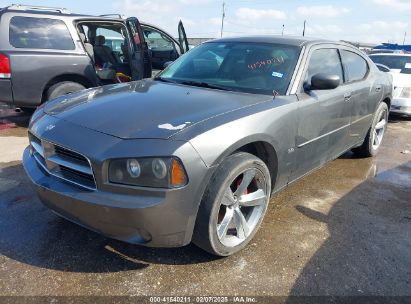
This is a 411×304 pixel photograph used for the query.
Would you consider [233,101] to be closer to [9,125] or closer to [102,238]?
[102,238]

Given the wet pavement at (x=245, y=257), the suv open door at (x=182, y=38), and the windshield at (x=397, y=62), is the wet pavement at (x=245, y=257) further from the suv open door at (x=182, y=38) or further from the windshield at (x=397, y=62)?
the windshield at (x=397, y=62)

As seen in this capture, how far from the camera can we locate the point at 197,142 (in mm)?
2377

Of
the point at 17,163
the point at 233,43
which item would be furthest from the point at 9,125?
the point at 233,43

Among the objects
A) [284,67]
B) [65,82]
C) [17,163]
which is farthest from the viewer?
[65,82]

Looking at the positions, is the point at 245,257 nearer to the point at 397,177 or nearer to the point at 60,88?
the point at 397,177

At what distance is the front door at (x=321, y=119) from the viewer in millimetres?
3418

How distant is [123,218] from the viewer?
2295 millimetres

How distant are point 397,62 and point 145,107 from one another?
30.9 ft

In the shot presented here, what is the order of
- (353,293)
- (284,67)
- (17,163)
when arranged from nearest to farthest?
(353,293), (284,67), (17,163)

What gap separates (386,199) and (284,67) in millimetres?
1851

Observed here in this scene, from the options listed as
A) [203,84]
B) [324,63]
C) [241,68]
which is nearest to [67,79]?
[203,84]

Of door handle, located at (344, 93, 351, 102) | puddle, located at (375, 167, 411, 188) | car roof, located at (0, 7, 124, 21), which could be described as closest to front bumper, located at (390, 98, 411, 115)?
puddle, located at (375, 167, 411, 188)

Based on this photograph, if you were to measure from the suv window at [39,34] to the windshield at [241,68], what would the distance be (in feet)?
9.82

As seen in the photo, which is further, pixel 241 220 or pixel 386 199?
pixel 386 199
